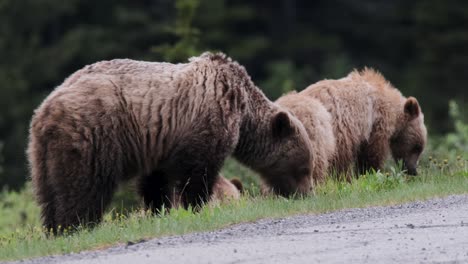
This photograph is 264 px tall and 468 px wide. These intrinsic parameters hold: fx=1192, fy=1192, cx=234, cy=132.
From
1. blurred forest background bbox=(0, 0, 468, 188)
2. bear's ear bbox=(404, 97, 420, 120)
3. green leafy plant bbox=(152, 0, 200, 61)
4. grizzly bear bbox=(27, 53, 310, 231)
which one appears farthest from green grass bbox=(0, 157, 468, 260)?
blurred forest background bbox=(0, 0, 468, 188)

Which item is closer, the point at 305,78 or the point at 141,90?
the point at 141,90

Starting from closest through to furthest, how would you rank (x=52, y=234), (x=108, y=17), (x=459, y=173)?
1. (x=52, y=234)
2. (x=459, y=173)
3. (x=108, y=17)

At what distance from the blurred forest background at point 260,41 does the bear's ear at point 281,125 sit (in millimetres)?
20913

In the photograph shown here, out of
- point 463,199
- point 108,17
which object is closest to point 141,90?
point 463,199

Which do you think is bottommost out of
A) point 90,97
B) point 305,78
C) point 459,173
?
point 305,78

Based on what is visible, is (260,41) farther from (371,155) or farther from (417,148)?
(371,155)

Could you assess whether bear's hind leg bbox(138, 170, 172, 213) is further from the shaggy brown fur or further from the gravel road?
the gravel road

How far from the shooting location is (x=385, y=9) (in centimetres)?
4512

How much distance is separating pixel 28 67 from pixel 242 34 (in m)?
9.60

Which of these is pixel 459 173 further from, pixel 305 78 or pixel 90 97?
pixel 305 78

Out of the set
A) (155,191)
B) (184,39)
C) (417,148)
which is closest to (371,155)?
(417,148)

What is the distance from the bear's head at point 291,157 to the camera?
13.4m

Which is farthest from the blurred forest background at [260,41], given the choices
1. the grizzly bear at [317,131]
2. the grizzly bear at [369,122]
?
the grizzly bear at [317,131]

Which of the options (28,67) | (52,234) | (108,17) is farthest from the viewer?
(108,17)
